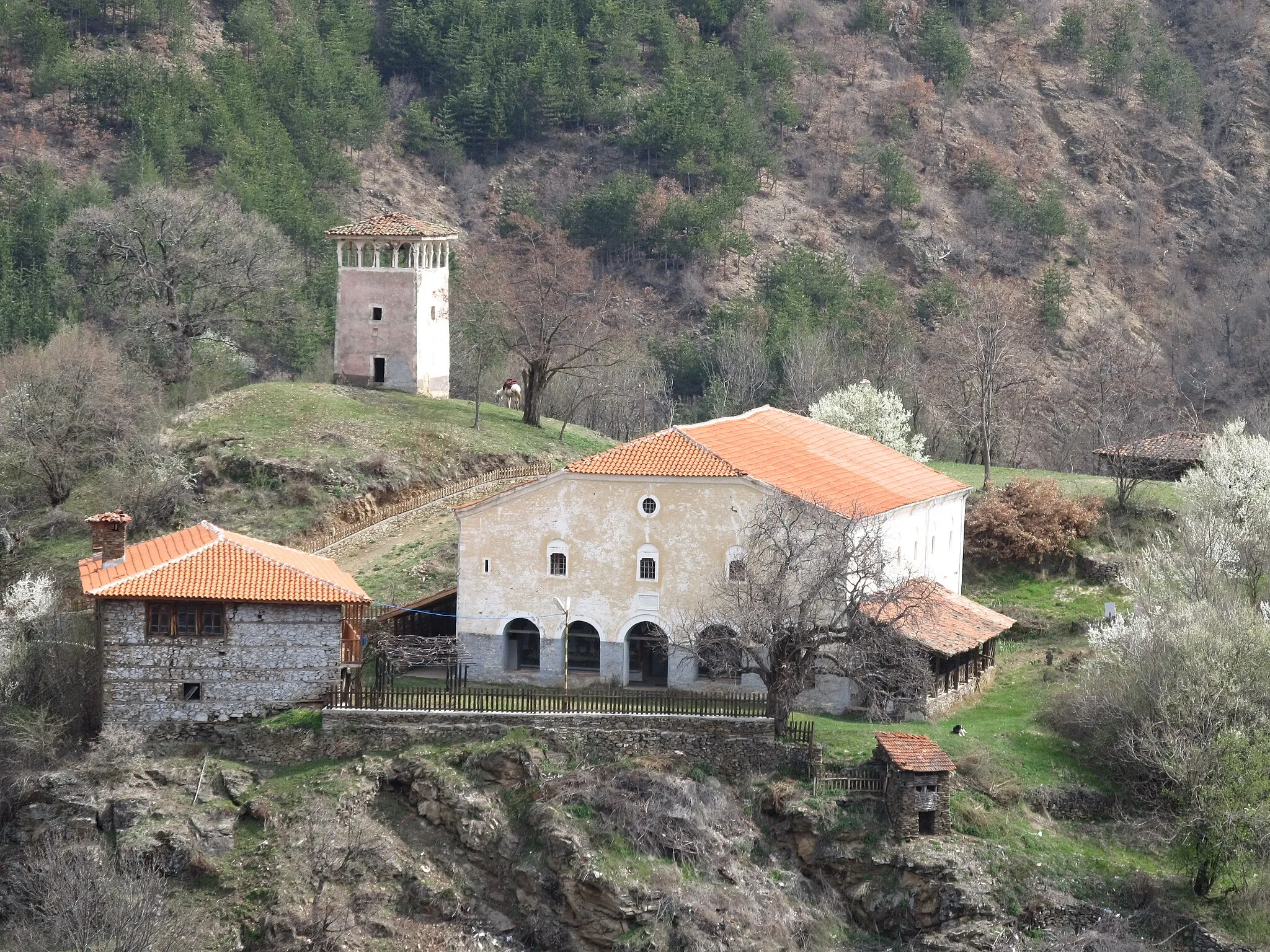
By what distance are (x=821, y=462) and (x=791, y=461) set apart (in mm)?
1603

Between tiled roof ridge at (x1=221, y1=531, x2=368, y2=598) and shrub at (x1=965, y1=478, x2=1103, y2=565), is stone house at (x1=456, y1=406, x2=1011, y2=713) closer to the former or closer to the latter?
tiled roof ridge at (x1=221, y1=531, x2=368, y2=598)

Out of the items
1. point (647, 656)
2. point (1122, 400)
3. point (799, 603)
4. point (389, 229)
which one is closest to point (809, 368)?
point (1122, 400)

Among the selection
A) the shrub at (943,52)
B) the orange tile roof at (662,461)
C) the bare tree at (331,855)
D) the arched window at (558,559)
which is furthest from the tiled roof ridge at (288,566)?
the shrub at (943,52)

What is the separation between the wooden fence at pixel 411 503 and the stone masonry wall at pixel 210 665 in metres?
11.8

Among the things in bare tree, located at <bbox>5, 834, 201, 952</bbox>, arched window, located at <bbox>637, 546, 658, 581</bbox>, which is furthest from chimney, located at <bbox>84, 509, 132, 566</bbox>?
arched window, located at <bbox>637, 546, 658, 581</bbox>

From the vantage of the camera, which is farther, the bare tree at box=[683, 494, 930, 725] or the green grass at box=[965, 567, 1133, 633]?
the green grass at box=[965, 567, 1133, 633]

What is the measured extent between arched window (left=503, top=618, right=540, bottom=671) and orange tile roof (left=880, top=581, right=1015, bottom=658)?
9203mm

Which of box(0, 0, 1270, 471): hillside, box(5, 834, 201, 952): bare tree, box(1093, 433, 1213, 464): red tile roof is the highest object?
box(0, 0, 1270, 471): hillside

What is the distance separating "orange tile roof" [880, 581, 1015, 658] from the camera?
216 feet

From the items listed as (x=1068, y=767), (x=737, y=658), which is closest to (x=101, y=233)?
(x=737, y=658)

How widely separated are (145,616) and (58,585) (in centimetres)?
1017

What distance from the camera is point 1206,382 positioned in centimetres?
12988

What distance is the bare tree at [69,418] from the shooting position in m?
80.1

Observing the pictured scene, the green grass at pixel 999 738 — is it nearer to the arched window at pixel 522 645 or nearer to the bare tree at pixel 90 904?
the arched window at pixel 522 645
